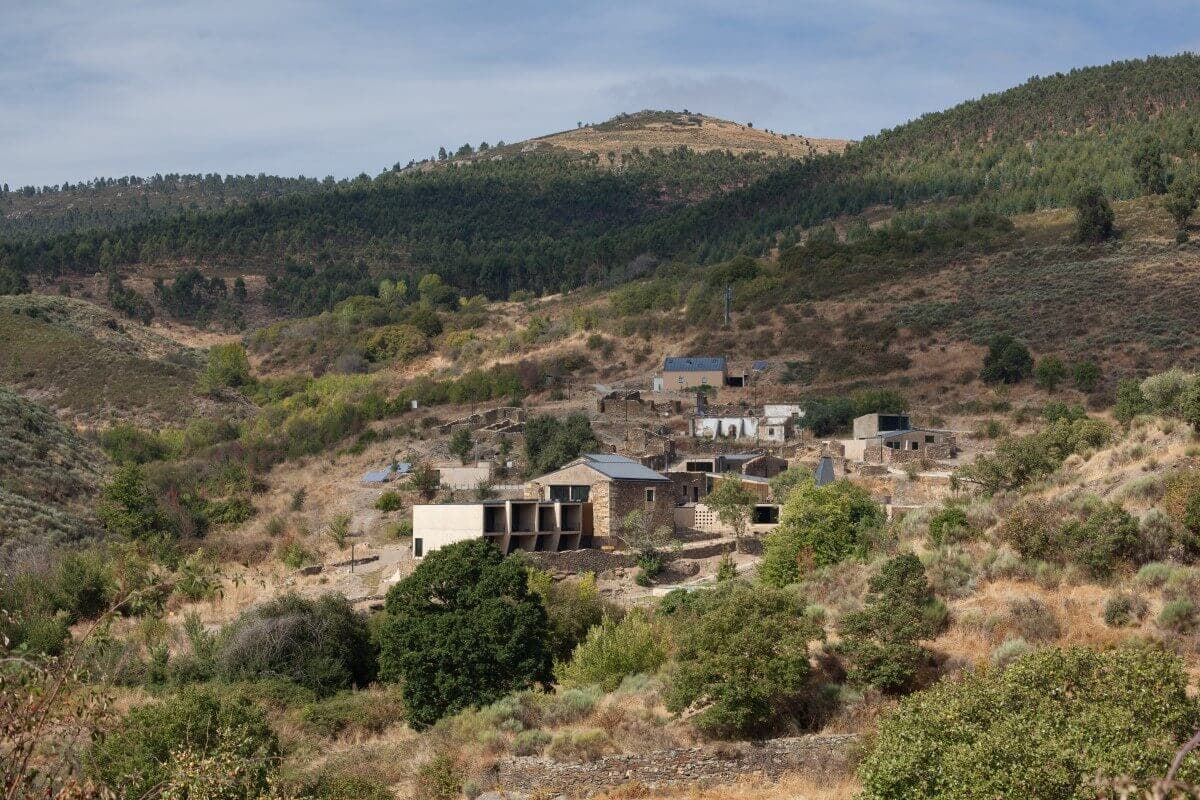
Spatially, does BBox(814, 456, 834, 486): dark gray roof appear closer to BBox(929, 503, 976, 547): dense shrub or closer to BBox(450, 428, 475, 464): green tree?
BBox(450, 428, 475, 464): green tree

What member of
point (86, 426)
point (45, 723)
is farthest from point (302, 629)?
point (86, 426)

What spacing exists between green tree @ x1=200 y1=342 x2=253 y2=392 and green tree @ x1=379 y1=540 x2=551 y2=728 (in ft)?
164

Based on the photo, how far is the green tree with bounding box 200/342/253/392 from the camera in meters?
77.0

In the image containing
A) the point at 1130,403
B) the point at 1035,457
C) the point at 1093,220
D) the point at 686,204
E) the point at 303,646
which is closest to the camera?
the point at 303,646

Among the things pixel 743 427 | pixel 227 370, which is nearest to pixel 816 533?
pixel 743 427

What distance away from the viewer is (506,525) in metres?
35.3

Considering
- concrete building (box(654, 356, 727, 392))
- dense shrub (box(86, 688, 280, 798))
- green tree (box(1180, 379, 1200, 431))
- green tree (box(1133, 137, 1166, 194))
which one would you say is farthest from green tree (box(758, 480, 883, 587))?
green tree (box(1133, 137, 1166, 194))

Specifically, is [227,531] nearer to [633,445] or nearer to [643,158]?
[633,445]

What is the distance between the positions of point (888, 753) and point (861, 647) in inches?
250

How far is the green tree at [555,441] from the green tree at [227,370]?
30.2 metres

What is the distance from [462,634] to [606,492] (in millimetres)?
11682

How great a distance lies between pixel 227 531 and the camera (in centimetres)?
4438

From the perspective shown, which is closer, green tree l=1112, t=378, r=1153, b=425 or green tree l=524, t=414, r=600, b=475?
green tree l=1112, t=378, r=1153, b=425

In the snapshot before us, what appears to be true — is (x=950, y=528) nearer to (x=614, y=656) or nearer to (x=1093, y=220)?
(x=614, y=656)
